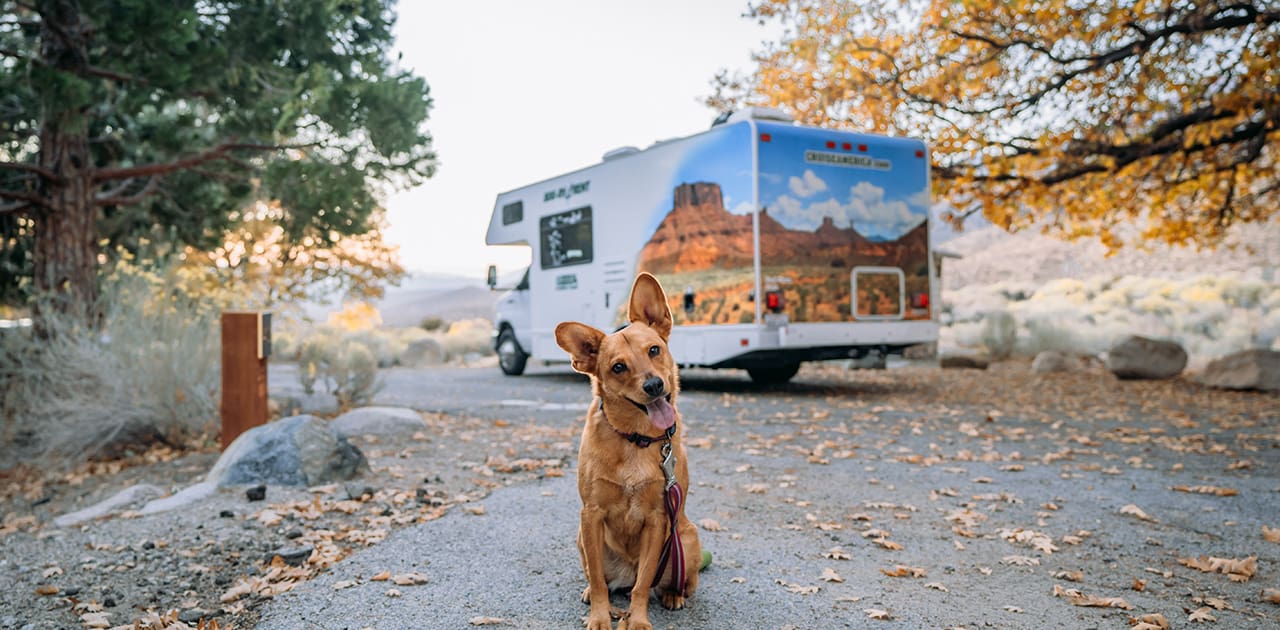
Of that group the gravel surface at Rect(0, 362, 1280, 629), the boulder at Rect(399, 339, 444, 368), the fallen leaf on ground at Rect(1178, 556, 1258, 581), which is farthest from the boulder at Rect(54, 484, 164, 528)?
the boulder at Rect(399, 339, 444, 368)

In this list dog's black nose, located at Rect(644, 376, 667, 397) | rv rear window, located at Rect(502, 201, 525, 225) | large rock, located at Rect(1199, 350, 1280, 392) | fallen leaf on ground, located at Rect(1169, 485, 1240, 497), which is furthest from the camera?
rv rear window, located at Rect(502, 201, 525, 225)

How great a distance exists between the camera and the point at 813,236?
10.2 metres

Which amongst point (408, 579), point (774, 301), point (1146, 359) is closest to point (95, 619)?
point (408, 579)

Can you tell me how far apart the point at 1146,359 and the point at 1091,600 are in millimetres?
10757

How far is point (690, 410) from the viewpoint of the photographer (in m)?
9.86

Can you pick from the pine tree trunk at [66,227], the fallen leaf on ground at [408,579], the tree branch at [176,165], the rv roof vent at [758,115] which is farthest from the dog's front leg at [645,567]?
the pine tree trunk at [66,227]

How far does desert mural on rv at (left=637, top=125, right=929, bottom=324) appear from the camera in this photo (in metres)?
10.0

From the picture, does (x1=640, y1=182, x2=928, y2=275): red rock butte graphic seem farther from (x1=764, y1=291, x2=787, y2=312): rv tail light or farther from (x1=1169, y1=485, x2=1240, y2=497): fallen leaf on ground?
(x1=1169, y1=485, x2=1240, y2=497): fallen leaf on ground

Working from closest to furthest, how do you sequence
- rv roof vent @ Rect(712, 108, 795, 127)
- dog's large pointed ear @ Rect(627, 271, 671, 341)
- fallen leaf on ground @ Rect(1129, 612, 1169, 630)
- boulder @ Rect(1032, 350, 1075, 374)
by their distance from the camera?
dog's large pointed ear @ Rect(627, 271, 671, 341) < fallen leaf on ground @ Rect(1129, 612, 1169, 630) < rv roof vent @ Rect(712, 108, 795, 127) < boulder @ Rect(1032, 350, 1075, 374)

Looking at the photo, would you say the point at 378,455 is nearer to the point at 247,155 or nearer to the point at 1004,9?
the point at 247,155

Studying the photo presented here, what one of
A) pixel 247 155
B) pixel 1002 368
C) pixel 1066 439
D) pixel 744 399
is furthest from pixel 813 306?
pixel 247 155

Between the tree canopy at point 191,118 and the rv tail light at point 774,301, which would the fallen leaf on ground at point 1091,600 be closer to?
the rv tail light at point 774,301

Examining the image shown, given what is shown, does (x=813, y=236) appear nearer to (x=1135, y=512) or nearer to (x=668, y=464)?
(x=1135, y=512)

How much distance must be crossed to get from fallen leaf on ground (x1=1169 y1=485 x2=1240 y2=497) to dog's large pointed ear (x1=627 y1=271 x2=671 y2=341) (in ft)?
14.1
